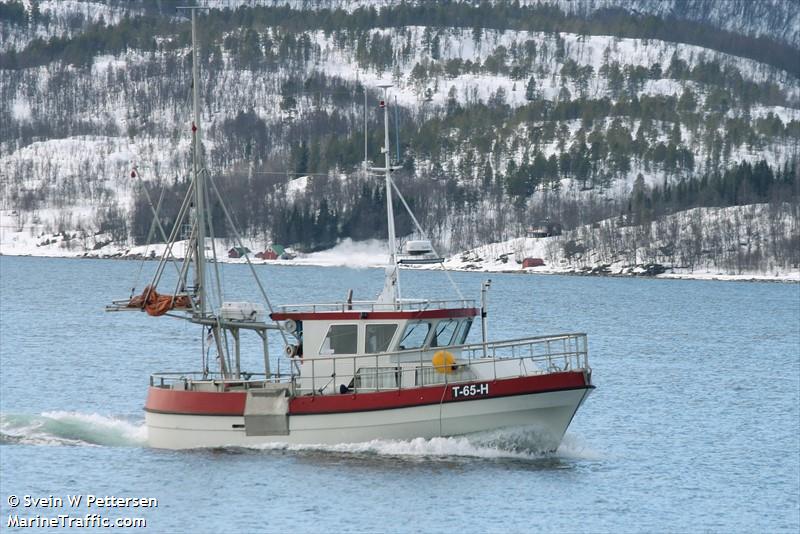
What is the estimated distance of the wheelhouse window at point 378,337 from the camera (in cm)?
4178

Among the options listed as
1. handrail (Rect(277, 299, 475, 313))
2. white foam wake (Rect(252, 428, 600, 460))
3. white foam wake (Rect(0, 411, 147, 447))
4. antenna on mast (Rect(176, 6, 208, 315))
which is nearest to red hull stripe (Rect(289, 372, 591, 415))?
white foam wake (Rect(252, 428, 600, 460))

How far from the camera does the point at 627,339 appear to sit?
295ft

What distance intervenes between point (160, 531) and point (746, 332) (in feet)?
236

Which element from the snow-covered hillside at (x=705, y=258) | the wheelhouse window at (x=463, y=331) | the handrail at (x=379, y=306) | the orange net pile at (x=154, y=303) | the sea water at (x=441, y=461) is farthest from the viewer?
the snow-covered hillside at (x=705, y=258)

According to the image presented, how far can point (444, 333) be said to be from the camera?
42750 mm

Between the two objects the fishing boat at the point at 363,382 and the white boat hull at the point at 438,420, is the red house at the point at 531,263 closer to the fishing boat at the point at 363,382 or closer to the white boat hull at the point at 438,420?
the fishing boat at the point at 363,382

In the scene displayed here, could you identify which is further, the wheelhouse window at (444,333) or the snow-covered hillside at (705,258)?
the snow-covered hillside at (705,258)

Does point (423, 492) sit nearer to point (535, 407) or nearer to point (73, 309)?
point (535, 407)

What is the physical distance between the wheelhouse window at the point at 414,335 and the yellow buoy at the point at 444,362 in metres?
1.48

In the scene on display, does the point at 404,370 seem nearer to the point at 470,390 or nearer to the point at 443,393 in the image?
the point at 443,393

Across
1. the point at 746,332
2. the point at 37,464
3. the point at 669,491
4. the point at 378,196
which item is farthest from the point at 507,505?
the point at 378,196

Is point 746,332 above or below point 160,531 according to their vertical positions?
below

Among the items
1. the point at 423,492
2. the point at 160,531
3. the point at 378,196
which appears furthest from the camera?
the point at 378,196

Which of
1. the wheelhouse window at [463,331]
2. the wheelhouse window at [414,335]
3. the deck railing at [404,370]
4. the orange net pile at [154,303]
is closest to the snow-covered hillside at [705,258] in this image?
the wheelhouse window at [463,331]
